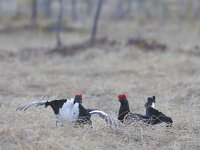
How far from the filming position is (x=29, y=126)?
6824mm

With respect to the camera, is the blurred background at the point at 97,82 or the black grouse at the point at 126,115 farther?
the black grouse at the point at 126,115

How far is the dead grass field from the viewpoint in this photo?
680cm

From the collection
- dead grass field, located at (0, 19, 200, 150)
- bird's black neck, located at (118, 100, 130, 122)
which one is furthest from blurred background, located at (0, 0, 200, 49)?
bird's black neck, located at (118, 100, 130, 122)

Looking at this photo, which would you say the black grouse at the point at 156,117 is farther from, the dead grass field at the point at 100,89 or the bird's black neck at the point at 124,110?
the bird's black neck at the point at 124,110

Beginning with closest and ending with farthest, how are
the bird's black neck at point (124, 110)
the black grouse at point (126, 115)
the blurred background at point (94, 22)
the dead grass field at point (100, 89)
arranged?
1. the dead grass field at point (100, 89)
2. the black grouse at point (126, 115)
3. the bird's black neck at point (124, 110)
4. the blurred background at point (94, 22)

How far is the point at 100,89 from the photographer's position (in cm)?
1319

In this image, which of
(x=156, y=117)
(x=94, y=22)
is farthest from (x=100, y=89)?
(x=94, y=22)

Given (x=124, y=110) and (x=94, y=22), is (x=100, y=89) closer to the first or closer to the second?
(x=124, y=110)

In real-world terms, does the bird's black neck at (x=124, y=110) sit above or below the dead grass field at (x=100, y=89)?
above

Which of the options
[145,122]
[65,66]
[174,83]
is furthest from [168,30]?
[145,122]

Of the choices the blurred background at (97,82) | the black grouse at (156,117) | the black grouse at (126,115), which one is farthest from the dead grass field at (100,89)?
the black grouse at (126,115)

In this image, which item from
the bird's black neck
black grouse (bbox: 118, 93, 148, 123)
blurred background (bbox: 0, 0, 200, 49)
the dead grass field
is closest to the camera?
the dead grass field

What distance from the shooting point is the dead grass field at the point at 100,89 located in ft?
22.3

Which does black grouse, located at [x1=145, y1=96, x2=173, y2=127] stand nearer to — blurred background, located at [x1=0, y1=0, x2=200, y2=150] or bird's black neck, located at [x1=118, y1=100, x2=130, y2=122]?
blurred background, located at [x1=0, y1=0, x2=200, y2=150]
